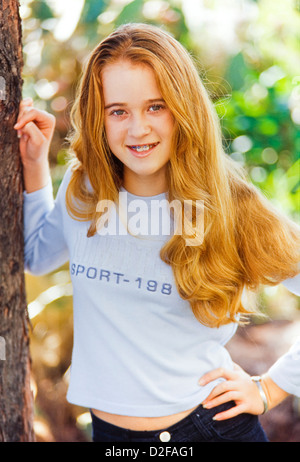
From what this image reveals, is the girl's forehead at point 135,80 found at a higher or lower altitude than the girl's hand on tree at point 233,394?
higher

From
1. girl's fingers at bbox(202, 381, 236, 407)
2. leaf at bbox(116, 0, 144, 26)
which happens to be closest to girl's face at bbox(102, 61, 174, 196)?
girl's fingers at bbox(202, 381, 236, 407)

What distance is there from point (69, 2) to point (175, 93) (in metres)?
1.18

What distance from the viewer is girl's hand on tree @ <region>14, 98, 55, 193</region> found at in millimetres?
1451

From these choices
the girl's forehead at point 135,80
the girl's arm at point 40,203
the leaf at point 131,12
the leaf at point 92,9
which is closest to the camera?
the girl's forehead at point 135,80

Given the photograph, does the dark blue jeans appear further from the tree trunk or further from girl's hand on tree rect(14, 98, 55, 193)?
girl's hand on tree rect(14, 98, 55, 193)

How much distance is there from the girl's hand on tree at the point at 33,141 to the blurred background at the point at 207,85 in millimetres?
677

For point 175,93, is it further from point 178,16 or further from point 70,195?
point 178,16

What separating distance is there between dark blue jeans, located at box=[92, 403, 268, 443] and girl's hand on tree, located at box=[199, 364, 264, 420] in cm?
2

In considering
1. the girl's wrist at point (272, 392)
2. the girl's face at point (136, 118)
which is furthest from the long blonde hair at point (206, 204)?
the girl's wrist at point (272, 392)

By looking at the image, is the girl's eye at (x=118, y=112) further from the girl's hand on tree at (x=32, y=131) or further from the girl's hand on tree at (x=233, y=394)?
the girl's hand on tree at (x=233, y=394)

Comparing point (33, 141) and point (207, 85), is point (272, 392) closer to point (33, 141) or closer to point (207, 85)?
point (33, 141)

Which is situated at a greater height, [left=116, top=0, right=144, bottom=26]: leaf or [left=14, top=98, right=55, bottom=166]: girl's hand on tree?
[left=116, top=0, right=144, bottom=26]: leaf

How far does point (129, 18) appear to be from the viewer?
1961 mm

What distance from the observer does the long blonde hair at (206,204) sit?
1325 millimetres
